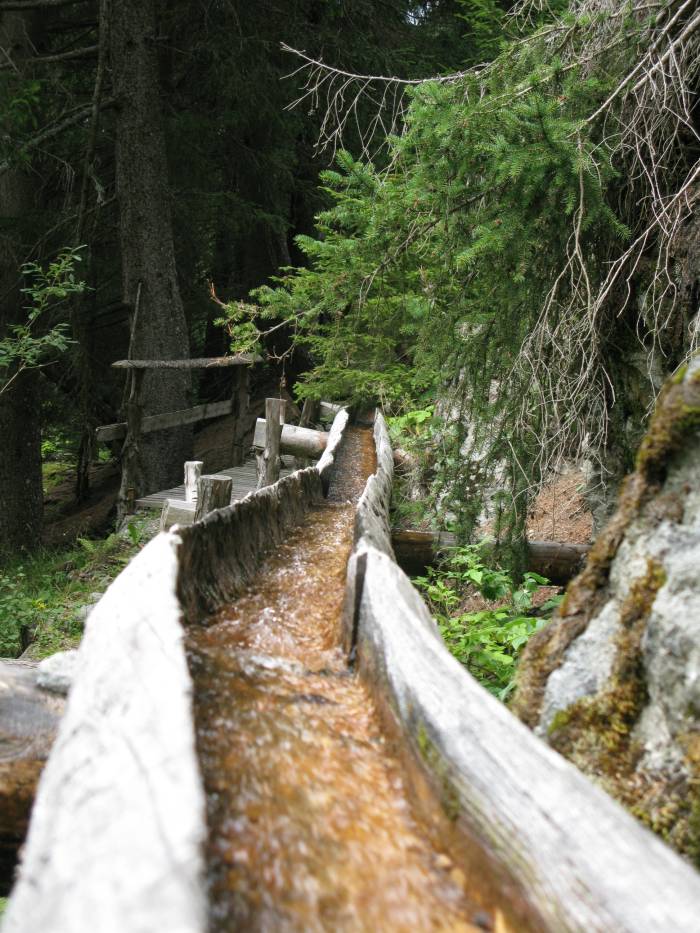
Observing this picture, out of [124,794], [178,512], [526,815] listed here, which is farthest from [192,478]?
[526,815]

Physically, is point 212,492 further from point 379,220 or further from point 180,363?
point 180,363

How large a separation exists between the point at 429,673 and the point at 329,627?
Result: 146 centimetres

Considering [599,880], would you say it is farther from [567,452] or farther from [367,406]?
[367,406]

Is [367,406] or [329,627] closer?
[329,627]

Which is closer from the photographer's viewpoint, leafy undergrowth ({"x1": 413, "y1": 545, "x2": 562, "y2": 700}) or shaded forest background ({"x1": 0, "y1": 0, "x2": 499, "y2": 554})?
leafy undergrowth ({"x1": 413, "y1": 545, "x2": 562, "y2": 700})

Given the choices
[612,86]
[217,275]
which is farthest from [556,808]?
[217,275]

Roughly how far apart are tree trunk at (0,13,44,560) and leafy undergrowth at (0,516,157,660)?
955 mm

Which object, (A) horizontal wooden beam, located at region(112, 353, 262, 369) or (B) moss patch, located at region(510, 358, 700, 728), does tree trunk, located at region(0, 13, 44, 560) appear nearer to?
(A) horizontal wooden beam, located at region(112, 353, 262, 369)

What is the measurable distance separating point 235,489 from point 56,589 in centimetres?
280

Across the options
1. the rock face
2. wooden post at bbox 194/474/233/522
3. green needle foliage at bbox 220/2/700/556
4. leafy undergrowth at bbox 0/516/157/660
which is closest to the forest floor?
leafy undergrowth at bbox 0/516/157/660

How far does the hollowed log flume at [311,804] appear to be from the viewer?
138 cm

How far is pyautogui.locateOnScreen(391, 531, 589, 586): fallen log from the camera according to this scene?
5.80 metres

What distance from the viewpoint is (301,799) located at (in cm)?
207

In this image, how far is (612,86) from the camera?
435 cm
